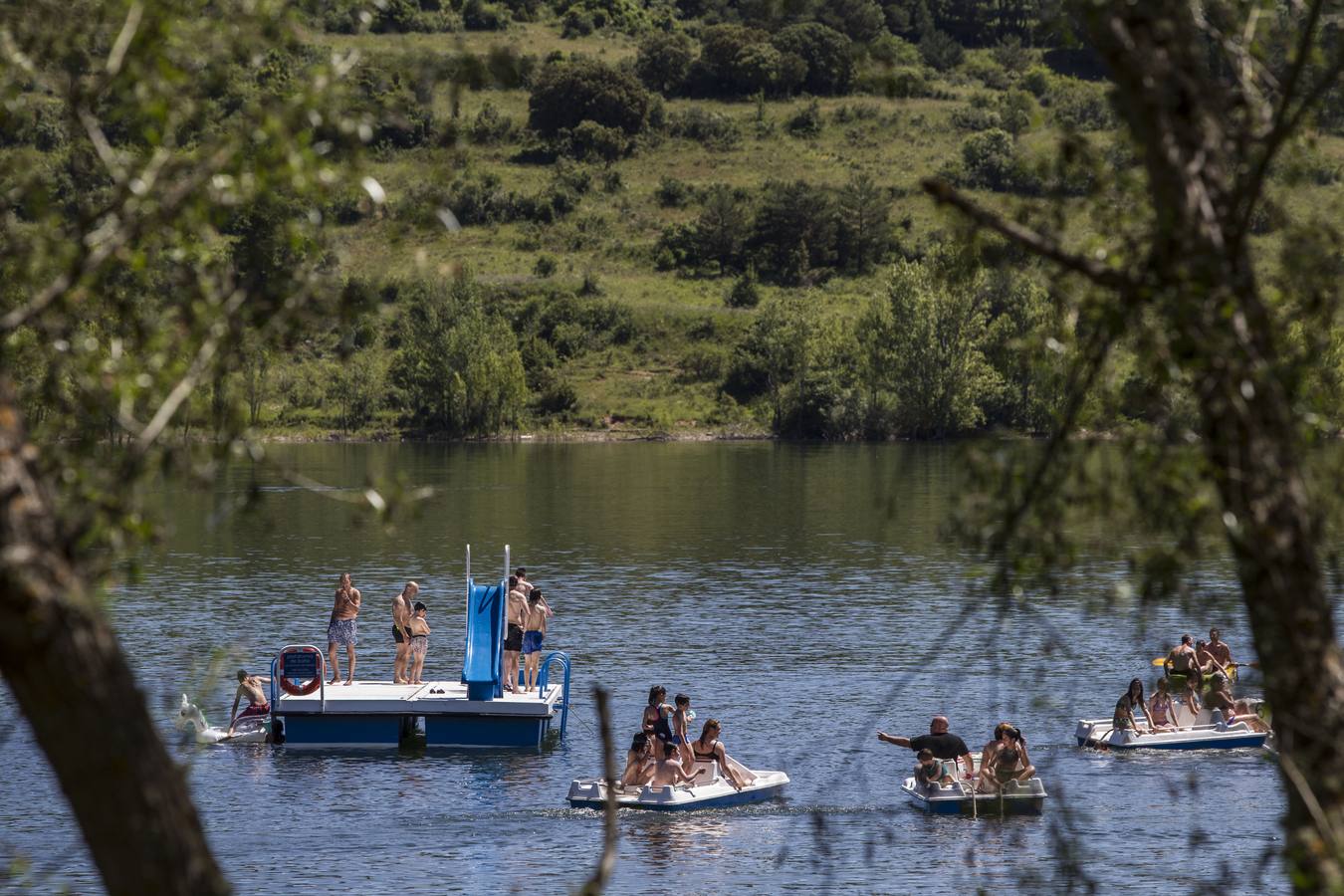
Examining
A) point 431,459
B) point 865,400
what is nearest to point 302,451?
point 431,459

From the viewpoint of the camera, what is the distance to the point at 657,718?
28531 millimetres

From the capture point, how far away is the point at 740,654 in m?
45.8

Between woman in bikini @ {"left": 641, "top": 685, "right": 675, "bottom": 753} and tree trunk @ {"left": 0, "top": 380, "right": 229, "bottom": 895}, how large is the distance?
22.9 metres

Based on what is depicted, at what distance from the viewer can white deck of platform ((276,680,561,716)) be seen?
32.9 m

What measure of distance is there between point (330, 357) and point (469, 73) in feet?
463

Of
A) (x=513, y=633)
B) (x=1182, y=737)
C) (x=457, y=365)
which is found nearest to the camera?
(x=1182, y=737)

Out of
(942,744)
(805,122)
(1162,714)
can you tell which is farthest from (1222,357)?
(805,122)

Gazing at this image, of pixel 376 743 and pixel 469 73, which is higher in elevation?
pixel 469 73

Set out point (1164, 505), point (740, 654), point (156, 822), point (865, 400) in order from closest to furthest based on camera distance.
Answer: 1. point (156, 822)
2. point (1164, 505)
3. point (740, 654)
4. point (865, 400)

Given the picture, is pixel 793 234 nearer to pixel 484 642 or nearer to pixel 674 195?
pixel 674 195

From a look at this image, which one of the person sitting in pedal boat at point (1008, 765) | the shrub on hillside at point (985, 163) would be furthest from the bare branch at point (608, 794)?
the shrub on hillside at point (985, 163)

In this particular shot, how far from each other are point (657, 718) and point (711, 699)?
1078 centimetres

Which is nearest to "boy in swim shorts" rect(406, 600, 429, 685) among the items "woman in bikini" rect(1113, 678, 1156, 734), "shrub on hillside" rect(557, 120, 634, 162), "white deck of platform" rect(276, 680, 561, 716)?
"white deck of platform" rect(276, 680, 561, 716)

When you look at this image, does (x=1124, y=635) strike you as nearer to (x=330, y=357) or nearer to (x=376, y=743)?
(x=376, y=743)
